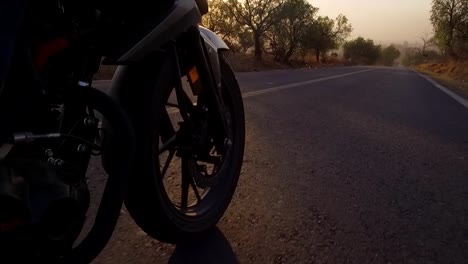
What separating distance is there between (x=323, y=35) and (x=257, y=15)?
2585 centimetres

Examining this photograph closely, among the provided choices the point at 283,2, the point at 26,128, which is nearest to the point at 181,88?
the point at 26,128

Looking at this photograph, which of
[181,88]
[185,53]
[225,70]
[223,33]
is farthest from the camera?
[223,33]

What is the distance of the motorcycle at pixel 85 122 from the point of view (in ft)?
3.59

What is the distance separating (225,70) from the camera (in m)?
2.30

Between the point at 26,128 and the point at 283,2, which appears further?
the point at 283,2

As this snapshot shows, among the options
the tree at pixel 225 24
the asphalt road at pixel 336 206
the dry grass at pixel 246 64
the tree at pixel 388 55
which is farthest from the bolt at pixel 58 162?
the tree at pixel 388 55

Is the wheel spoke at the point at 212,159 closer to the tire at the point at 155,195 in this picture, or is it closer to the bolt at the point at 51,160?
the tire at the point at 155,195

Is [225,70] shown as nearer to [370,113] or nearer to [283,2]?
[370,113]

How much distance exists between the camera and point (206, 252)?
1825 millimetres

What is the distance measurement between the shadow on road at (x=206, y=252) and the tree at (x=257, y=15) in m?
36.4

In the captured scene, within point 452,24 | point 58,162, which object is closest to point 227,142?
point 58,162

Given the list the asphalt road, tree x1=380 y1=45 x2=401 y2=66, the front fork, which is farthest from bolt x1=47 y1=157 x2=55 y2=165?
tree x1=380 y1=45 x2=401 y2=66

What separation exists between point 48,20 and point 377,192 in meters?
2.16

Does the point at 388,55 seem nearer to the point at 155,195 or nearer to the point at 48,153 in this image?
the point at 155,195
